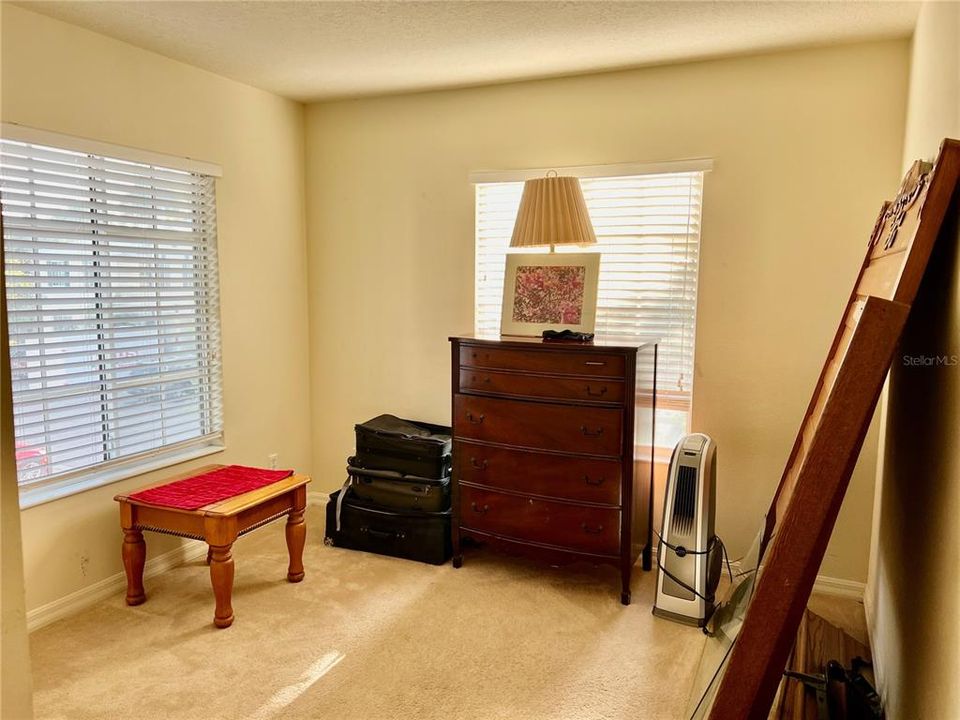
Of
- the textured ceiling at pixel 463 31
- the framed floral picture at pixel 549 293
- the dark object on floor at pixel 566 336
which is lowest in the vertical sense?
the dark object on floor at pixel 566 336

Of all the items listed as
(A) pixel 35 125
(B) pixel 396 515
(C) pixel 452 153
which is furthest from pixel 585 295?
(A) pixel 35 125

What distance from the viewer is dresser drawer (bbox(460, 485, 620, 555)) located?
298 centimetres

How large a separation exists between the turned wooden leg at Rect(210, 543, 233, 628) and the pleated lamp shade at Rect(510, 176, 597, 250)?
1873mm

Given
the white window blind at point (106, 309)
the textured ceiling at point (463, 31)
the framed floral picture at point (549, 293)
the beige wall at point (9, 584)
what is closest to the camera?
the beige wall at point (9, 584)

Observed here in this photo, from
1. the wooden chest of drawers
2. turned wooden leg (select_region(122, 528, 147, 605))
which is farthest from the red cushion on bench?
the wooden chest of drawers

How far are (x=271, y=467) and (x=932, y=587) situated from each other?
3347 millimetres

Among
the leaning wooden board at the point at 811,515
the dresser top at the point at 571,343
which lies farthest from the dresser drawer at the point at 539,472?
the leaning wooden board at the point at 811,515

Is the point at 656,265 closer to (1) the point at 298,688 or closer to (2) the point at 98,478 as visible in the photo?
(1) the point at 298,688

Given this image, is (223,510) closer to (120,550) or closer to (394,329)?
(120,550)

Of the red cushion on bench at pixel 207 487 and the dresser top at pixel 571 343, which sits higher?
the dresser top at pixel 571 343

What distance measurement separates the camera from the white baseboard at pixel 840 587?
3.05 meters

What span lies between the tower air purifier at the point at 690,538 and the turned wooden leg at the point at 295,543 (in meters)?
1.64

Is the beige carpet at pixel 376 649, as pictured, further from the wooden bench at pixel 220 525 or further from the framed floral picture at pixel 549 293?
the framed floral picture at pixel 549 293

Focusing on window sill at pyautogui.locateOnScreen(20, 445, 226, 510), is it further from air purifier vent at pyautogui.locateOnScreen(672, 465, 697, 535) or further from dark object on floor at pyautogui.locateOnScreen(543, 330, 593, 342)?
air purifier vent at pyautogui.locateOnScreen(672, 465, 697, 535)
